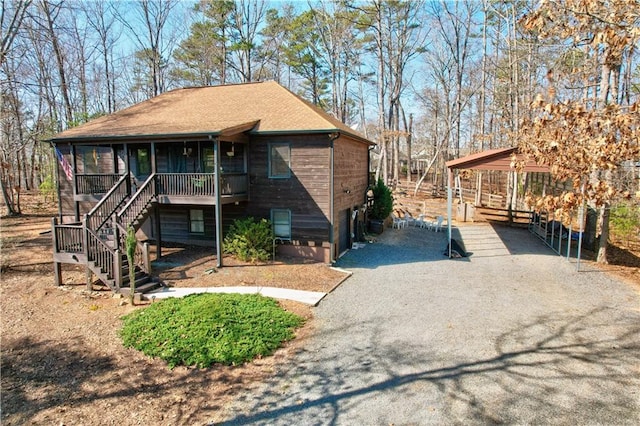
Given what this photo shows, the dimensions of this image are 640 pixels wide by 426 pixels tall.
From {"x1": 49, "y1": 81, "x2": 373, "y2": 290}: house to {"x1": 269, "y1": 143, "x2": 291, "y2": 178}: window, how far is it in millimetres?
36

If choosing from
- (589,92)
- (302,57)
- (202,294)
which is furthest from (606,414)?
(302,57)

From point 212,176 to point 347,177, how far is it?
549cm

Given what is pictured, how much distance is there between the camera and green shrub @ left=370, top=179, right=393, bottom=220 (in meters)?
20.1

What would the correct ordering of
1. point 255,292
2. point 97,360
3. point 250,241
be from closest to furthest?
point 97,360 < point 255,292 < point 250,241

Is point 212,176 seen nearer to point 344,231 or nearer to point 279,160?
point 279,160

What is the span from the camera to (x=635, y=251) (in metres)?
15.6

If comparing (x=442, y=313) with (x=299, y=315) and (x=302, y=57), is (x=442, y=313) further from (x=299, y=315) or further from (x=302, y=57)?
(x=302, y=57)

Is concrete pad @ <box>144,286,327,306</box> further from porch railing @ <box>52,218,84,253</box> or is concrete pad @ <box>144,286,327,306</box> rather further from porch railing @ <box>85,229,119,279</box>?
porch railing @ <box>52,218,84,253</box>

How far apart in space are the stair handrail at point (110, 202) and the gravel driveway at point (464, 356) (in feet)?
25.3

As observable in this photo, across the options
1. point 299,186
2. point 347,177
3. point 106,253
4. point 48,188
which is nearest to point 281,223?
point 299,186

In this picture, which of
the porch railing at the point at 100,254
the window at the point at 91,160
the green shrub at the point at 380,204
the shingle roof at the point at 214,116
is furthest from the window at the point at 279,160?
the window at the point at 91,160

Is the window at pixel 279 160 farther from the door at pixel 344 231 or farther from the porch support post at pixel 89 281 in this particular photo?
the porch support post at pixel 89 281

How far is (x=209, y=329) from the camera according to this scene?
777 centimetres

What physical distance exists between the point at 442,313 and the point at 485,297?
6.21ft
